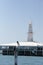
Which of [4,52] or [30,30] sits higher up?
[30,30]

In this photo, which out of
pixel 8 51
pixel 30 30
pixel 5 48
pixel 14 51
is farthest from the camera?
pixel 30 30

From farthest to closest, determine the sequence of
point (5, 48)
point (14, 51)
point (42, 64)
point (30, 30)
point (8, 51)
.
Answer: point (30, 30) < point (42, 64) < point (8, 51) < point (5, 48) < point (14, 51)

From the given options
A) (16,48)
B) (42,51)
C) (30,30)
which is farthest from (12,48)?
(30,30)

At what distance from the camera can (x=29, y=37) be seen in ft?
79.2

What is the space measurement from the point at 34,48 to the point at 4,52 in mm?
954

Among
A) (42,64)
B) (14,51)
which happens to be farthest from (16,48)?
(42,64)

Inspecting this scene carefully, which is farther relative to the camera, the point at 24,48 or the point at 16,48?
the point at 24,48

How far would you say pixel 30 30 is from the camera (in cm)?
2338

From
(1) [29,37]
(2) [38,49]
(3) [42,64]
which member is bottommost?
(3) [42,64]

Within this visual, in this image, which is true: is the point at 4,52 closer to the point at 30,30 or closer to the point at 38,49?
the point at 38,49

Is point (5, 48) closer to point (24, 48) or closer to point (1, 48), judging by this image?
point (1, 48)

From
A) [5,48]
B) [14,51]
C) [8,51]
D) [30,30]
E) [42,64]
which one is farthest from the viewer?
[30,30]

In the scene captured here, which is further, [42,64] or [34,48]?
[42,64]

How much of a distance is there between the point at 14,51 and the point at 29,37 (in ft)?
60.9
